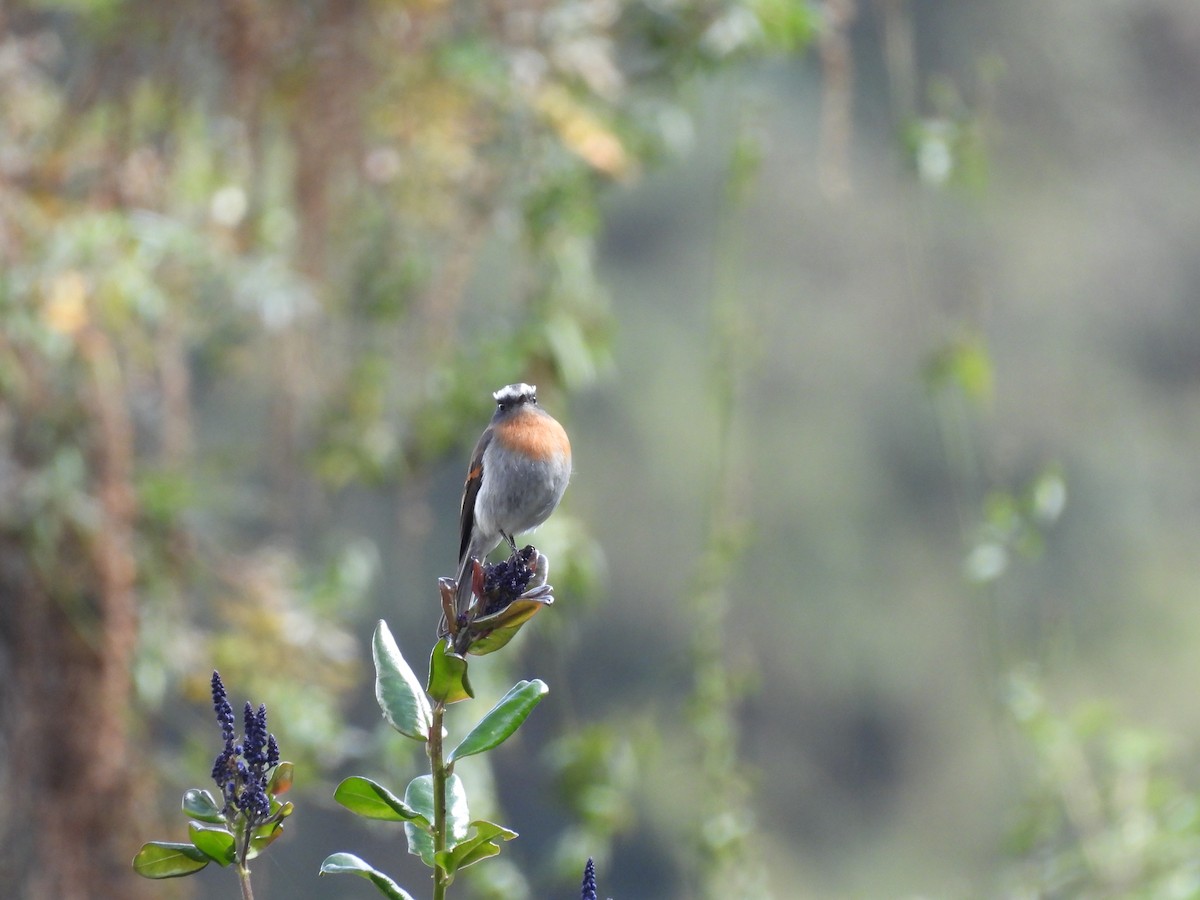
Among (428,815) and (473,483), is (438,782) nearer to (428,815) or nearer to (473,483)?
(428,815)

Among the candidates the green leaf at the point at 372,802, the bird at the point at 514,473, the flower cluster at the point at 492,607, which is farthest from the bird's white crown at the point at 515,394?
the green leaf at the point at 372,802

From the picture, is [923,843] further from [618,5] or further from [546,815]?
[618,5]

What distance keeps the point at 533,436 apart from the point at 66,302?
1.94 metres

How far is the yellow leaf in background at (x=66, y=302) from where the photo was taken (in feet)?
10.3

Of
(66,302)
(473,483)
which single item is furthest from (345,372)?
(473,483)

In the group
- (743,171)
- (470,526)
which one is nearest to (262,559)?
(743,171)

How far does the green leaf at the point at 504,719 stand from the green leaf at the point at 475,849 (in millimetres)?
50

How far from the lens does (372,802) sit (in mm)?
941

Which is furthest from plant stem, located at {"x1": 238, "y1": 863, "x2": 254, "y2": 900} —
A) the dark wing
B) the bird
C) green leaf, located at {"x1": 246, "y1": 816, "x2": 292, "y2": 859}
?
the dark wing

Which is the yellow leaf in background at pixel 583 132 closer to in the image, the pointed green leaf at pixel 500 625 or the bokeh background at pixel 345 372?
the bokeh background at pixel 345 372

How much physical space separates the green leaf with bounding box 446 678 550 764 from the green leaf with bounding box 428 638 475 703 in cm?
4

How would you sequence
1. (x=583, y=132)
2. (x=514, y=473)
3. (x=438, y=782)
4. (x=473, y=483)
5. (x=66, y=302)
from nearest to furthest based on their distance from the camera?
(x=438, y=782) < (x=514, y=473) < (x=473, y=483) < (x=66, y=302) < (x=583, y=132)

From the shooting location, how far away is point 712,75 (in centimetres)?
341

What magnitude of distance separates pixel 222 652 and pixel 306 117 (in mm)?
1420
